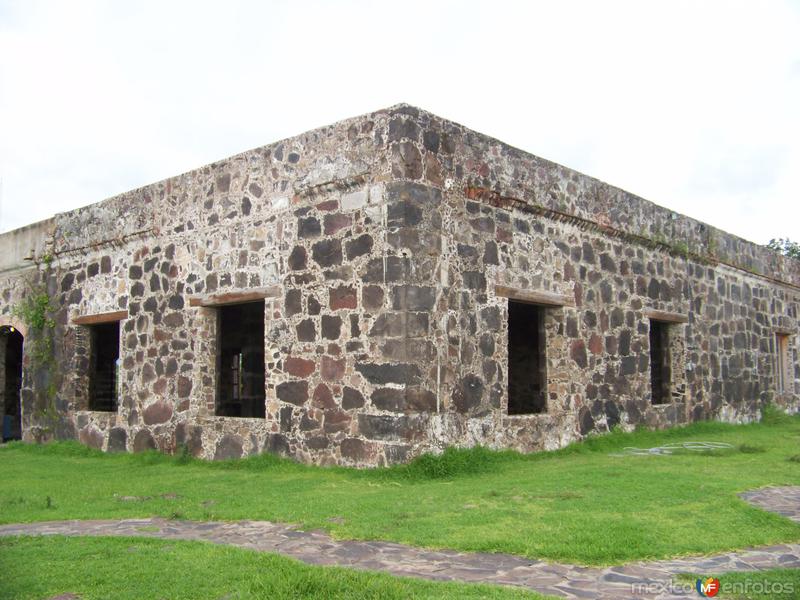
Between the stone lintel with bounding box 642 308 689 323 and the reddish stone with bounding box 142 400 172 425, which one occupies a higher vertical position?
the stone lintel with bounding box 642 308 689 323

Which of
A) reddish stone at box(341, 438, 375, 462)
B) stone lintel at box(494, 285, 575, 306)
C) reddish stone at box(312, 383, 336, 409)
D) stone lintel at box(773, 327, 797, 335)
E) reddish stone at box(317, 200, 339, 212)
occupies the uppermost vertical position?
reddish stone at box(317, 200, 339, 212)

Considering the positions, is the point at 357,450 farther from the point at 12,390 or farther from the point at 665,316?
the point at 12,390

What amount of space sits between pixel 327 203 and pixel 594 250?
12.9 ft

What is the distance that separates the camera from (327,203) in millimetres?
8297

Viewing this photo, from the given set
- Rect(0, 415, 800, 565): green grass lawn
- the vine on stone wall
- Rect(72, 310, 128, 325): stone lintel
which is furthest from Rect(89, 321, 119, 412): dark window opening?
Rect(0, 415, 800, 565): green grass lawn

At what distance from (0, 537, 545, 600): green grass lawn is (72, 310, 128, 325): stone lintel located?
6.17 metres

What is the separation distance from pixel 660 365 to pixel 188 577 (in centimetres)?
978

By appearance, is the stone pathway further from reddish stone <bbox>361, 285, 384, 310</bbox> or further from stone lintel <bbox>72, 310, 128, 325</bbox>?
stone lintel <bbox>72, 310, 128, 325</bbox>

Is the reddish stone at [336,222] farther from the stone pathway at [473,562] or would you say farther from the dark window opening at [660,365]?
the dark window opening at [660,365]

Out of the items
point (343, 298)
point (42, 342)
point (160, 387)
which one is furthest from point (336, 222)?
point (42, 342)

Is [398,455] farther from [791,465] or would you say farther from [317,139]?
[791,465]

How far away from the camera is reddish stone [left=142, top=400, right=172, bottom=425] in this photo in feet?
32.0

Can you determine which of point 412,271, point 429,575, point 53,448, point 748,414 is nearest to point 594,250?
point 412,271

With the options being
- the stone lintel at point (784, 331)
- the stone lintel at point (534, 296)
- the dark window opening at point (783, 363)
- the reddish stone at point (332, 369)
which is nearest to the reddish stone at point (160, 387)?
the reddish stone at point (332, 369)
